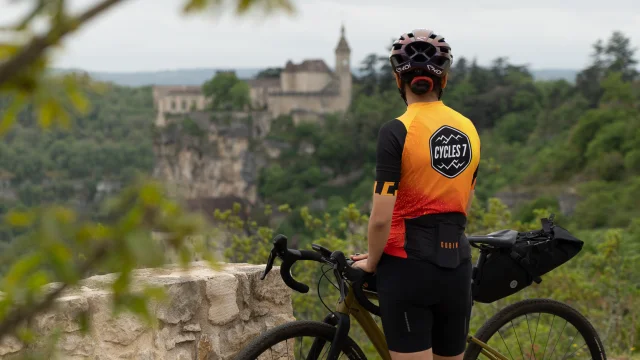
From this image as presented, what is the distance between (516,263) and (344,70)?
73835 mm

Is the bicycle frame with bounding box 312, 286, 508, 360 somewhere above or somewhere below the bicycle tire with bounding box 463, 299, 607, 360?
above

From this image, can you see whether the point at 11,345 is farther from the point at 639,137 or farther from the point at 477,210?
the point at 639,137

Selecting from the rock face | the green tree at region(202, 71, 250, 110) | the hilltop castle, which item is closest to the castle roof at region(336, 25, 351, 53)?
the hilltop castle

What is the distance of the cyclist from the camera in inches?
108

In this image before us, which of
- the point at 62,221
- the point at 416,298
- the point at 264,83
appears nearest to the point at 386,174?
the point at 416,298

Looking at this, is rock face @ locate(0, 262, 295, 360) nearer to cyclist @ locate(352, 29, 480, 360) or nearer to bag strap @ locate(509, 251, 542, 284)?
cyclist @ locate(352, 29, 480, 360)

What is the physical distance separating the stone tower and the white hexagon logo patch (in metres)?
72.0

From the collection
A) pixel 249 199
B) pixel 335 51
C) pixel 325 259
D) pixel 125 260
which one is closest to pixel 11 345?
pixel 325 259

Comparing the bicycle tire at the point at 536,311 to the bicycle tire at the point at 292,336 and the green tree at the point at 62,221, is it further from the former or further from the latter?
the green tree at the point at 62,221

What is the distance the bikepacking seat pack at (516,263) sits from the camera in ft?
11.0

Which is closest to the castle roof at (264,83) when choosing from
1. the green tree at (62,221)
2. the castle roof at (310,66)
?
the castle roof at (310,66)

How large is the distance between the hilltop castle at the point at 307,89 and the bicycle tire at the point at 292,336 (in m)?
68.3

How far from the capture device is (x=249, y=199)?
6300 cm

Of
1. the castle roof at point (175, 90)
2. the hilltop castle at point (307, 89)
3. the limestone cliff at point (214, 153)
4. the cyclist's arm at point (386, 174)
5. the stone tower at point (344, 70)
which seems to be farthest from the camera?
the castle roof at point (175, 90)
